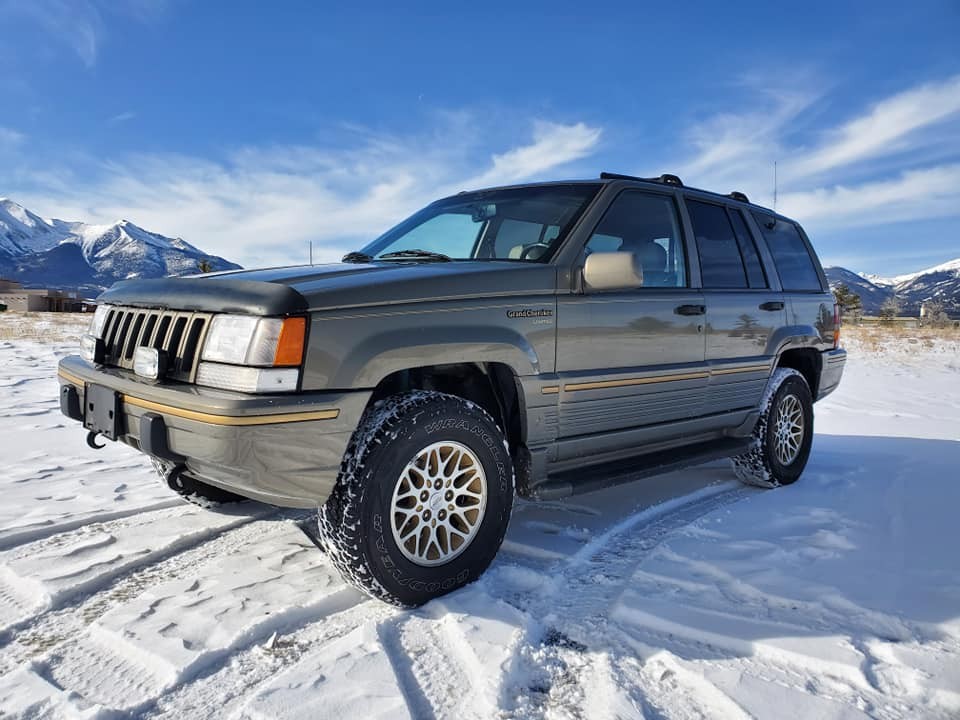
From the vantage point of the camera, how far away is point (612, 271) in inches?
113

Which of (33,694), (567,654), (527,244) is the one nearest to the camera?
(33,694)

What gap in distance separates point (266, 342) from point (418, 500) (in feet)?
2.82

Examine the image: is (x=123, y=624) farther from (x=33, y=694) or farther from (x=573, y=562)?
(x=573, y=562)

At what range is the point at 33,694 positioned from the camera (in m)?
1.94

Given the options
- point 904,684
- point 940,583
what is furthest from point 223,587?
point 940,583

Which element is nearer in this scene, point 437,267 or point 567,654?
point 567,654

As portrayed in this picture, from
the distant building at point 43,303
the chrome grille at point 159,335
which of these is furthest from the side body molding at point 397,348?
the distant building at point 43,303

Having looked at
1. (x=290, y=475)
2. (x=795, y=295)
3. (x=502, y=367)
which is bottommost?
(x=290, y=475)

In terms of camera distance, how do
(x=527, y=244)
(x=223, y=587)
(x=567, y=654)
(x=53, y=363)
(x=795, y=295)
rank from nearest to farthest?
1. (x=567, y=654)
2. (x=223, y=587)
3. (x=527, y=244)
4. (x=795, y=295)
5. (x=53, y=363)

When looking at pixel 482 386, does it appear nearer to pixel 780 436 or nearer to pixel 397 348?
pixel 397 348

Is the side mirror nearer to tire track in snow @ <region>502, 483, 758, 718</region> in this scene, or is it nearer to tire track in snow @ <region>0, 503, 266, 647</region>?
tire track in snow @ <region>502, 483, 758, 718</region>

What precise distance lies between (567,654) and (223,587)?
1.43 meters

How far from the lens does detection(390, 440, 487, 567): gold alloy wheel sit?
2561mm

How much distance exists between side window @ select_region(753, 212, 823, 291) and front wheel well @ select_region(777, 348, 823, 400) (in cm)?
48
